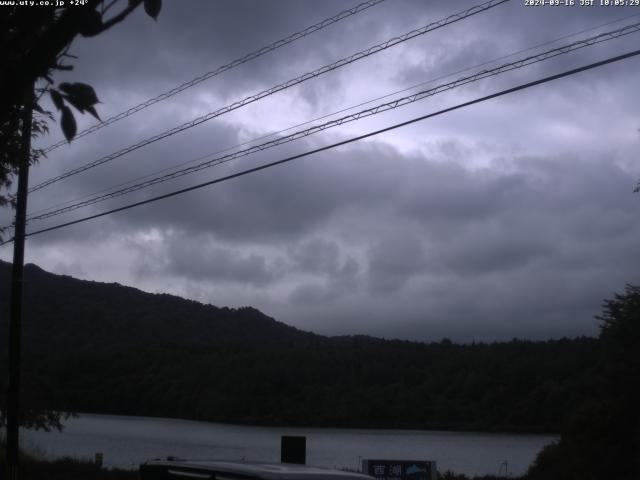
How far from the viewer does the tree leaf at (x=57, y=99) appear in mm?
5023

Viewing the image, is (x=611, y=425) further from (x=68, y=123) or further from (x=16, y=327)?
(x=68, y=123)

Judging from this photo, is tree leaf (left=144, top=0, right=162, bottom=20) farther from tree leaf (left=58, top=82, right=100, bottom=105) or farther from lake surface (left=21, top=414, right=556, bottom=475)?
lake surface (left=21, top=414, right=556, bottom=475)

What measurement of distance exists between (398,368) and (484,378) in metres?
9.35

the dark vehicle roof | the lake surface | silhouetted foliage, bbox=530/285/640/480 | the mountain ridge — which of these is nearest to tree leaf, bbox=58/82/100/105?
the dark vehicle roof

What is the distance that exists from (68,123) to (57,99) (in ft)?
0.62

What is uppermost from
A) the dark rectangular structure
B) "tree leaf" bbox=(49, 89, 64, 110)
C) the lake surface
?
"tree leaf" bbox=(49, 89, 64, 110)

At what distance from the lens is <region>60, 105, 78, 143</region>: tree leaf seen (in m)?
4.96

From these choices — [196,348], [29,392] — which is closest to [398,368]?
[196,348]

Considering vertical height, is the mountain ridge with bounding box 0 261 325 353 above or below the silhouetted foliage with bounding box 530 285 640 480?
above

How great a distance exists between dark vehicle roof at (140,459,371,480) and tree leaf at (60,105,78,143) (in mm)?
3790

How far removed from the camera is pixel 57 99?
504 cm

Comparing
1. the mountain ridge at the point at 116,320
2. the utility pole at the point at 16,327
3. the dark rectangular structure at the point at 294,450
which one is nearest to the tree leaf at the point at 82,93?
the dark rectangular structure at the point at 294,450

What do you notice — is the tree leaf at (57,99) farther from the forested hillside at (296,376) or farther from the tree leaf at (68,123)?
the forested hillside at (296,376)

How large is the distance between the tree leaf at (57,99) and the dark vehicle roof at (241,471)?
3.92 m
